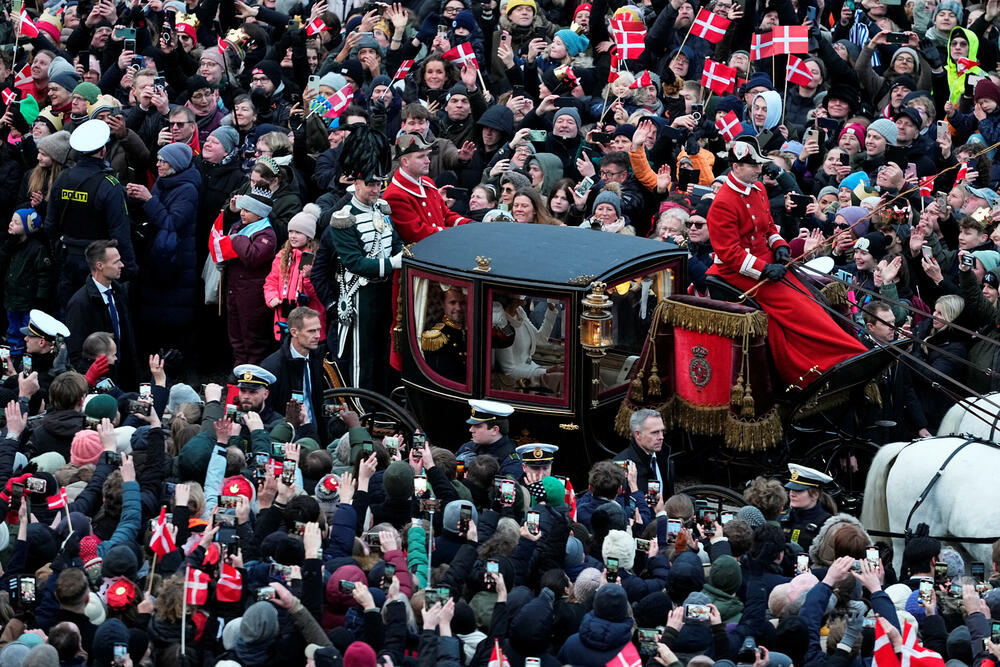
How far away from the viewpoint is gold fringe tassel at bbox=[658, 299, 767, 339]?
41.7ft

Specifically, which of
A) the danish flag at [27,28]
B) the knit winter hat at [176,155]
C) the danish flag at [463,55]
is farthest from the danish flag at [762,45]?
the danish flag at [27,28]

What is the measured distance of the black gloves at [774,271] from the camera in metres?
13.0

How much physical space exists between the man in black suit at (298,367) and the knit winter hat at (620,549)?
320cm

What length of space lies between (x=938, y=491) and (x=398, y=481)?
3402mm

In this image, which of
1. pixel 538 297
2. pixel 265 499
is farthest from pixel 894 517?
pixel 265 499

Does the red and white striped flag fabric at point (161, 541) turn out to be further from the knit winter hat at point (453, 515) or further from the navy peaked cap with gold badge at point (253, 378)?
the navy peaked cap with gold badge at point (253, 378)

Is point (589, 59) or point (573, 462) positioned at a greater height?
point (589, 59)

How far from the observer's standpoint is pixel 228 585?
907 centimetres

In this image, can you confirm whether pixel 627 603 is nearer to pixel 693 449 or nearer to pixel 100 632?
pixel 100 632

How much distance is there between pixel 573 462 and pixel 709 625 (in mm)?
4158

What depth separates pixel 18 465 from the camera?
10.8 metres

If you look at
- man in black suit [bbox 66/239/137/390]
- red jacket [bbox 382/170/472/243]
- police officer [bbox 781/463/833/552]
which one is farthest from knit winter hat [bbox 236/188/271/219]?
police officer [bbox 781/463/833/552]

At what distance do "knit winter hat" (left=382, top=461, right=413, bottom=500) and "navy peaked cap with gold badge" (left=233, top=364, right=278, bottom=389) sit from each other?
186 cm

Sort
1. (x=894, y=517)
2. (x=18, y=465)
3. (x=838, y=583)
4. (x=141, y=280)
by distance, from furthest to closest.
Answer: (x=141, y=280) → (x=894, y=517) → (x=18, y=465) → (x=838, y=583)
